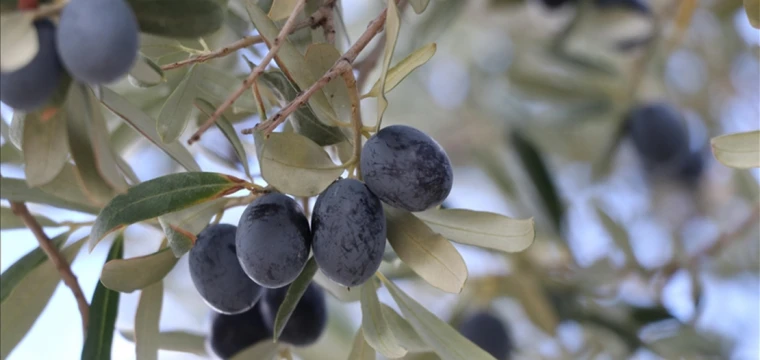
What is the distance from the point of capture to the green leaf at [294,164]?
0.71m

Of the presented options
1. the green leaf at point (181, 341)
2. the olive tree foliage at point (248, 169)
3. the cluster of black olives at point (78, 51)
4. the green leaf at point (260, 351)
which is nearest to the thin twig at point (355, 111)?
the olive tree foliage at point (248, 169)

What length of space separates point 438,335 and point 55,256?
1.43 feet

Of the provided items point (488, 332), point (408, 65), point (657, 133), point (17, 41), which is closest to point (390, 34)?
point (408, 65)

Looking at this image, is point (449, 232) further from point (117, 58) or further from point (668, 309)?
point (668, 309)

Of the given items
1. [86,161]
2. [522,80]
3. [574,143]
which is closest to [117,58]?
[86,161]

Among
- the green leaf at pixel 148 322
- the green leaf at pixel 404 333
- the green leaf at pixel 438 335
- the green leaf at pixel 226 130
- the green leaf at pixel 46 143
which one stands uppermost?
the green leaf at pixel 46 143

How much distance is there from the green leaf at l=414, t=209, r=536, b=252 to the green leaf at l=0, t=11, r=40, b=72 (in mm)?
404

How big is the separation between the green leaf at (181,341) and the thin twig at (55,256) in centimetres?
13

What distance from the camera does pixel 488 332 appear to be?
1496 millimetres

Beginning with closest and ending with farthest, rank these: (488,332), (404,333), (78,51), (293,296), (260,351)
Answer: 1. (78,51)
2. (293,296)
3. (404,333)
4. (260,351)
5. (488,332)

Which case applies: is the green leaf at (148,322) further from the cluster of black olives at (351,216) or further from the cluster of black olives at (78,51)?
the cluster of black olives at (78,51)

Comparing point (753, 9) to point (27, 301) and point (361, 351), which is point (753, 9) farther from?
point (27, 301)

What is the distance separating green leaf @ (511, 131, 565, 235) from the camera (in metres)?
1.71

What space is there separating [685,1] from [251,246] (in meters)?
1.02
